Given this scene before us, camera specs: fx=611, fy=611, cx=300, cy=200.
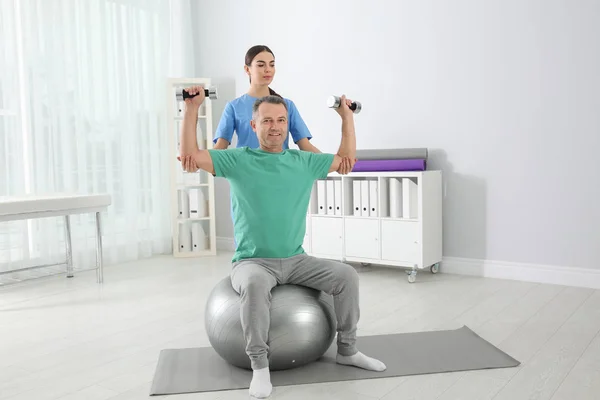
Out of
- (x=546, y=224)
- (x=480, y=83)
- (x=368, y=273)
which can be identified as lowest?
(x=368, y=273)

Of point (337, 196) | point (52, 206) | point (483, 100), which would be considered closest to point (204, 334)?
point (52, 206)

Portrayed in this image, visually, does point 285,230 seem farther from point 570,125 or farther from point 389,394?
point 570,125

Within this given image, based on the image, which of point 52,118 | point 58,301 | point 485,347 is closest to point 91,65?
point 52,118

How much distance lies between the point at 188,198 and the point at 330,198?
4.40ft

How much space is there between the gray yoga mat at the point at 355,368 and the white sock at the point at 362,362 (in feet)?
0.07

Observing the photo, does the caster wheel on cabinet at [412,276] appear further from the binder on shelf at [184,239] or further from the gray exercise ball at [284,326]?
the binder on shelf at [184,239]

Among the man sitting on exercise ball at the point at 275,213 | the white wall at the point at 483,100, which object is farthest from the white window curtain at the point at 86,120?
the man sitting on exercise ball at the point at 275,213

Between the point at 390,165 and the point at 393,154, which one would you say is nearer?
the point at 390,165

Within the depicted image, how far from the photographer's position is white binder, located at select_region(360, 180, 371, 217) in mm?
4000

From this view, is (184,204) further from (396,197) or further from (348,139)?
(348,139)

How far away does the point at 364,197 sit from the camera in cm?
401

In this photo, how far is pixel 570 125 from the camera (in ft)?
11.8

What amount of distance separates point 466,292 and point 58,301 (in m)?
2.35

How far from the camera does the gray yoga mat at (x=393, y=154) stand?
400 centimetres
